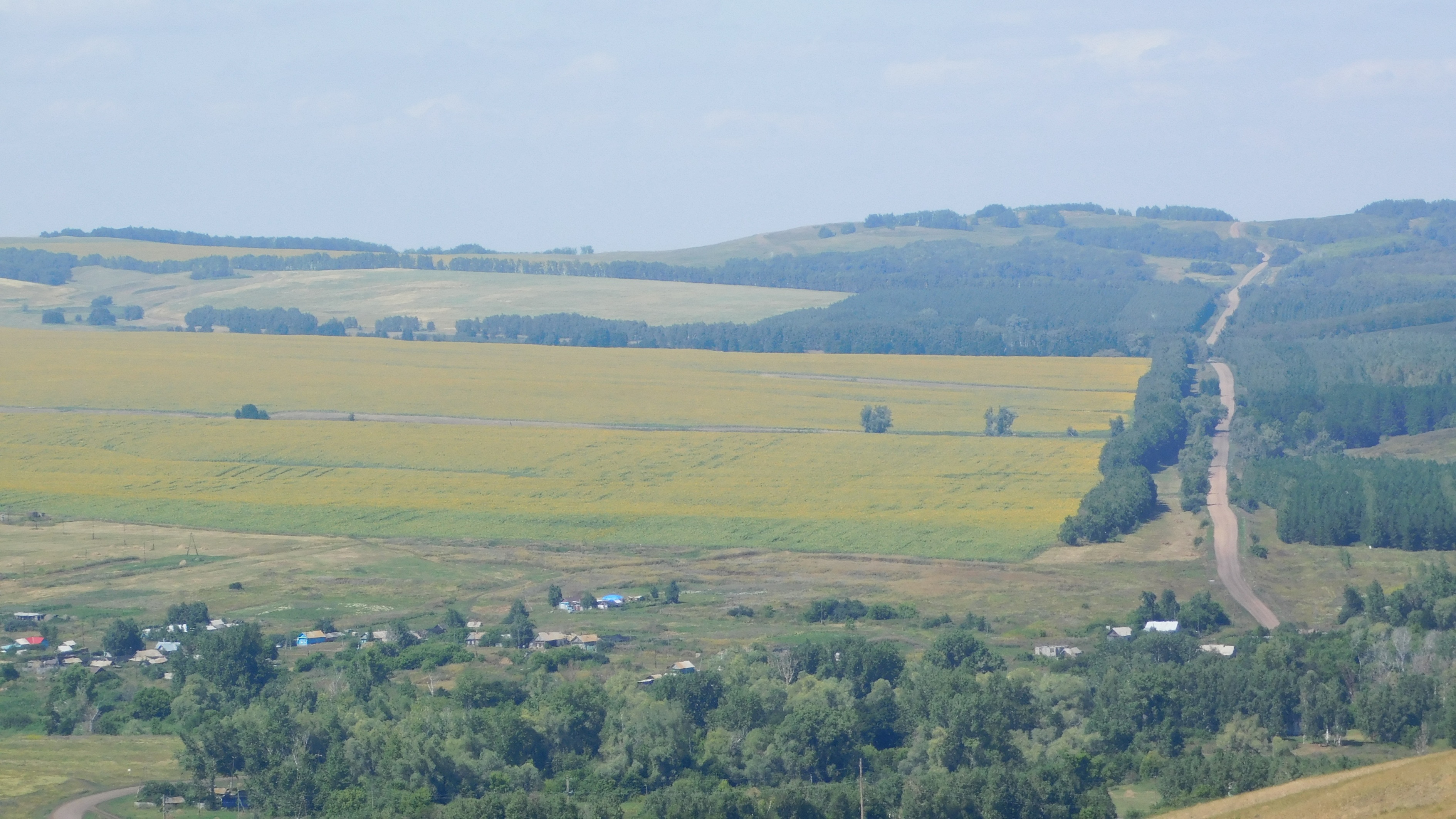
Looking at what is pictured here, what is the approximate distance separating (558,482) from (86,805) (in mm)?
59186

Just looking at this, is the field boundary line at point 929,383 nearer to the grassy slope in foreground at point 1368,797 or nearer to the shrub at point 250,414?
the shrub at point 250,414

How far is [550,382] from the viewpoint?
154750 mm

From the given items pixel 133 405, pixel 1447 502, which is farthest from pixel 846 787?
pixel 133 405

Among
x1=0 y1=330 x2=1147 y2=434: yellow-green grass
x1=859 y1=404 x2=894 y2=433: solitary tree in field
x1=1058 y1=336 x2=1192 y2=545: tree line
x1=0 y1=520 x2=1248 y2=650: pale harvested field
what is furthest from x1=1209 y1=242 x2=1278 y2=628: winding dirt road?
x1=859 y1=404 x2=894 y2=433: solitary tree in field

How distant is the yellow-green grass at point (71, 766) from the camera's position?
51656 millimetres

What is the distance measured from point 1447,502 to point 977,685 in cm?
4481

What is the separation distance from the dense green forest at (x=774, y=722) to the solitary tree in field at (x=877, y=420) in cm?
6179

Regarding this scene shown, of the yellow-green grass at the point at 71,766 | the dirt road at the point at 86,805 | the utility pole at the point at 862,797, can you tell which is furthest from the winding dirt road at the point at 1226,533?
the dirt road at the point at 86,805

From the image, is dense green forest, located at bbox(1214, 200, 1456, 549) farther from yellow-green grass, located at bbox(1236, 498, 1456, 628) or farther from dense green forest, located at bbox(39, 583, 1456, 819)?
dense green forest, located at bbox(39, 583, 1456, 819)

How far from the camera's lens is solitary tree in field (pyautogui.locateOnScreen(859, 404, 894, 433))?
131 meters

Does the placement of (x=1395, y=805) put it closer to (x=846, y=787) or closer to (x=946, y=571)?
(x=846, y=787)

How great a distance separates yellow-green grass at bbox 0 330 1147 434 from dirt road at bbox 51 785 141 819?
8196cm

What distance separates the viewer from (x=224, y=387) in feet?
482

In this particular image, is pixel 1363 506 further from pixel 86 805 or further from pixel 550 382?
pixel 550 382
